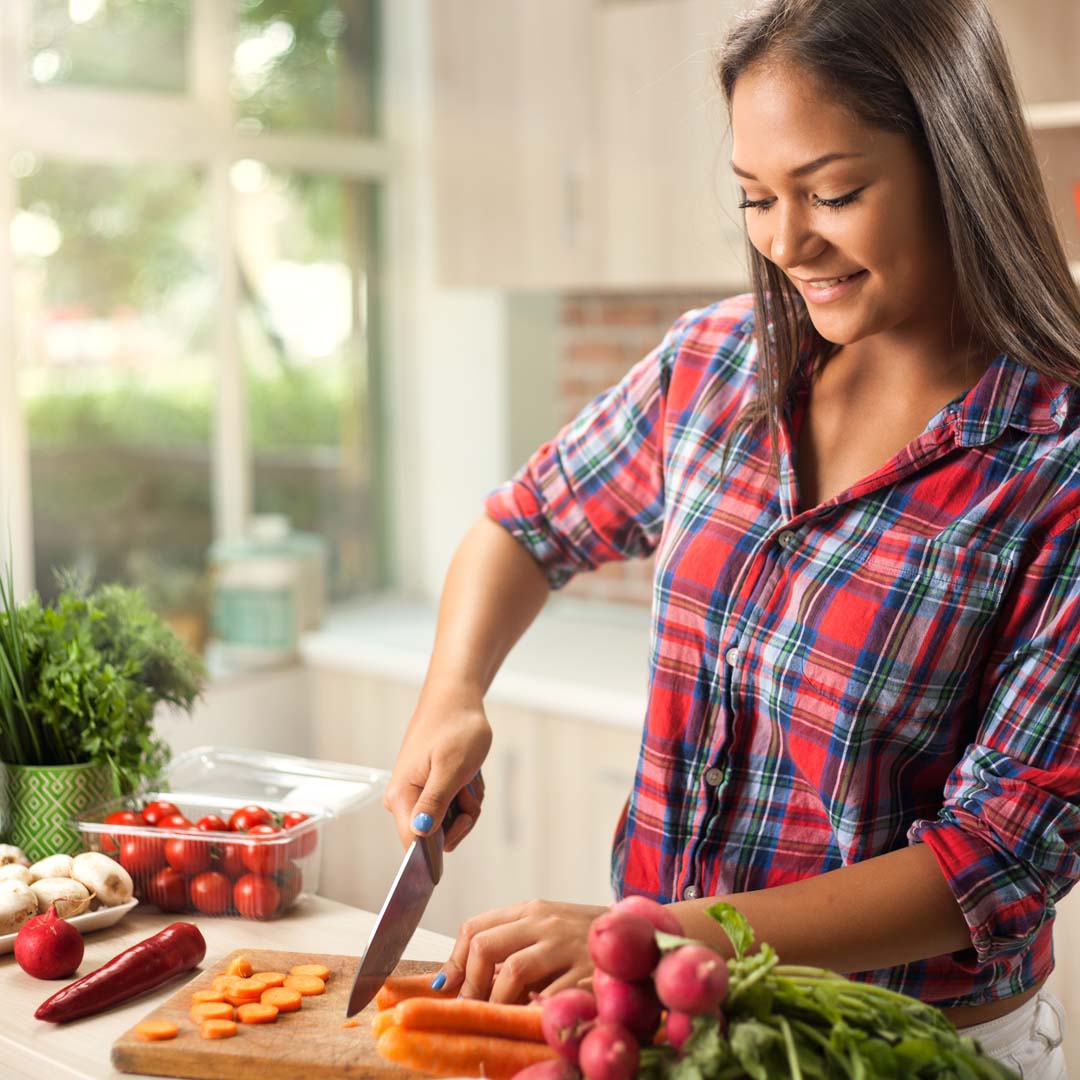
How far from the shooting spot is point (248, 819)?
4.90ft

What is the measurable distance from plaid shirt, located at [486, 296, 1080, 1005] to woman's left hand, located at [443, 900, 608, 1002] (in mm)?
277

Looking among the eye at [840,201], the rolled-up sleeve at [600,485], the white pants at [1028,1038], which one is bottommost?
the white pants at [1028,1038]

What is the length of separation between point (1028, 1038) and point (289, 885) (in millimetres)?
747

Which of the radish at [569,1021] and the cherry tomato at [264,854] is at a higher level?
the radish at [569,1021]

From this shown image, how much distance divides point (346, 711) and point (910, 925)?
225 cm

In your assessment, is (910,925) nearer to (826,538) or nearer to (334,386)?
(826,538)

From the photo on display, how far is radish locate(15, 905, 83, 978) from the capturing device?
131 centimetres

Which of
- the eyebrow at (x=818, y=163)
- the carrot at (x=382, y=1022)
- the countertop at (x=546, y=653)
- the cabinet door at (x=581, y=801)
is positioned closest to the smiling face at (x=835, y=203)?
the eyebrow at (x=818, y=163)

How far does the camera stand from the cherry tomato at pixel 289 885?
4.84 ft

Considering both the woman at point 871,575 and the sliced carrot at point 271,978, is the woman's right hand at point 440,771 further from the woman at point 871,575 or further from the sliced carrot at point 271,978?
the sliced carrot at point 271,978

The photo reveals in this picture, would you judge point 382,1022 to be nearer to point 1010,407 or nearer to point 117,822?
point 117,822

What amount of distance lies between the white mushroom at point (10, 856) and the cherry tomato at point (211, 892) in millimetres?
173

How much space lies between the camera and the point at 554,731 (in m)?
2.89

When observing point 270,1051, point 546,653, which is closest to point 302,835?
point 270,1051
